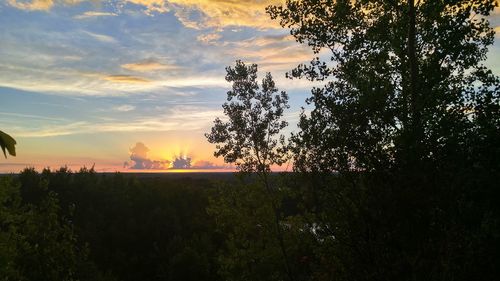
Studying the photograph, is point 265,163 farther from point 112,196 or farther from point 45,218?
point 112,196

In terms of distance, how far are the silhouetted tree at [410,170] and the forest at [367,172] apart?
0.12 ft

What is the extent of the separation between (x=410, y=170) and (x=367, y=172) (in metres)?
0.99

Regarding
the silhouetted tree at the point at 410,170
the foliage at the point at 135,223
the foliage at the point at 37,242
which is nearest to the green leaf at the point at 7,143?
the silhouetted tree at the point at 410,170

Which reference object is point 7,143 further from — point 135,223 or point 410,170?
point 135,223

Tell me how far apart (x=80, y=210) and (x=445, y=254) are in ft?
156

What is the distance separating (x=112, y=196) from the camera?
54125 mm

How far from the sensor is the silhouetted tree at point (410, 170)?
9.31 metres

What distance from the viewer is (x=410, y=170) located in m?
10.5

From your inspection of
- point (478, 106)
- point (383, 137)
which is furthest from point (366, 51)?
point (383, 137)

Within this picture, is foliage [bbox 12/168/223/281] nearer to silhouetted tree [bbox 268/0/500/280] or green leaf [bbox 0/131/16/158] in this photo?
silhouetted tree [bbox 268/0/500/280]

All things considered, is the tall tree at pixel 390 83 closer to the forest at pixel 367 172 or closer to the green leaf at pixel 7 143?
the forest at pixel 367 172

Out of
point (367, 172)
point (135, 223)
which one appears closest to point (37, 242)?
point (367, 172)

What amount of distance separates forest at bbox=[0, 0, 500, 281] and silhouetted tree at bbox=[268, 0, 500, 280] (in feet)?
0.12

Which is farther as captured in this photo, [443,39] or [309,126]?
[443,39]
